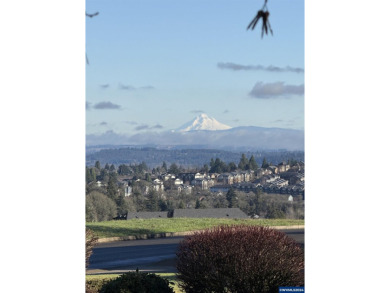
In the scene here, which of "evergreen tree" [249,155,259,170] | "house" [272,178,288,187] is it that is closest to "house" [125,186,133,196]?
"evergreen tree" [249,155,259,170]

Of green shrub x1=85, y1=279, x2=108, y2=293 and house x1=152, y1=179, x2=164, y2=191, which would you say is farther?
house x1=152, y1=179, x2=164, y2=191

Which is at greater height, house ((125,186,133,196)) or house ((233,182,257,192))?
house ((233,182,257,192))

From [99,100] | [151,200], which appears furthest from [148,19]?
[151,200]

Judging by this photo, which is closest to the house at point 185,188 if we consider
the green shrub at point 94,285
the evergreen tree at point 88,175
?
the evergreen tree at point 88,175

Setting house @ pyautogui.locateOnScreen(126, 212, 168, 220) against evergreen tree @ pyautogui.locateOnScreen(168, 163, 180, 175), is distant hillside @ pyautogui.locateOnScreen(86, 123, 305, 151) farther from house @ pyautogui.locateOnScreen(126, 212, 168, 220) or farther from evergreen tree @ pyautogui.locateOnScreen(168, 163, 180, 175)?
house @ pyautogui.locateOnScreen(126, 212, 168, 220)

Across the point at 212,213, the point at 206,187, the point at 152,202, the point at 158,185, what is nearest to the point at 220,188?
the point at 206,187
